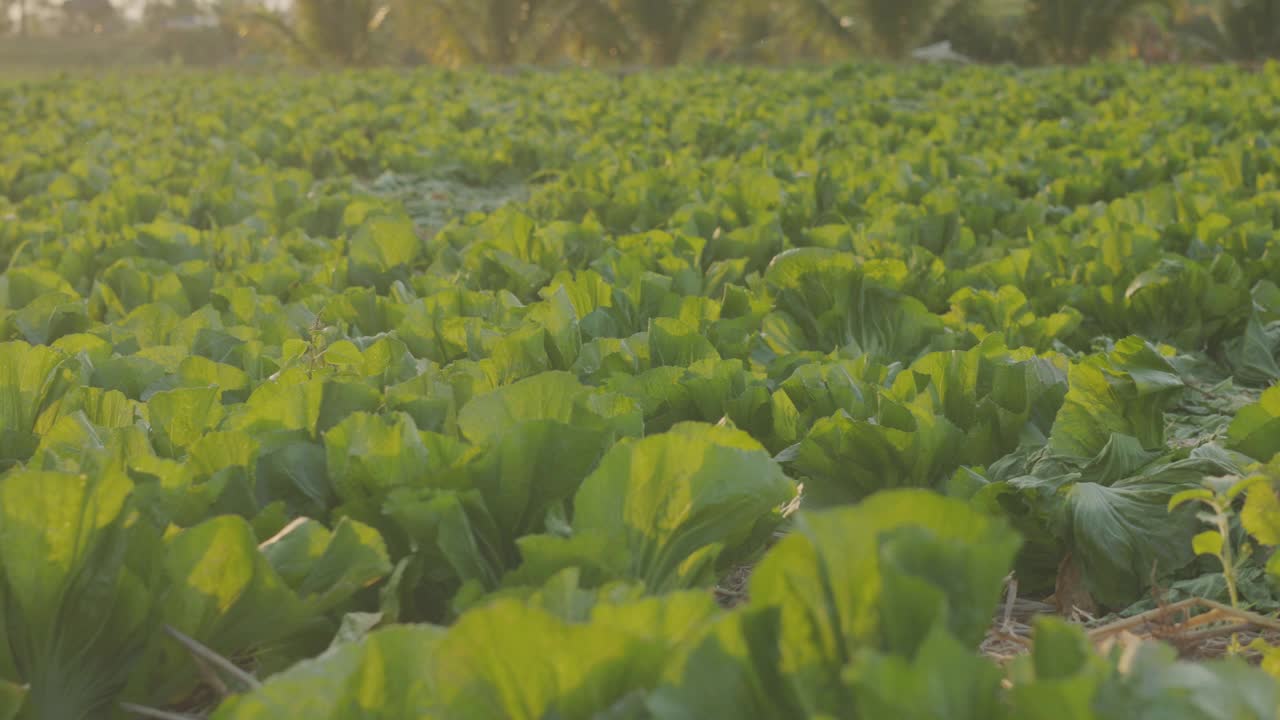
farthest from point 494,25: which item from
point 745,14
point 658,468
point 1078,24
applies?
point 658,468

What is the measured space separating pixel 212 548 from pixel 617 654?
0.51 m

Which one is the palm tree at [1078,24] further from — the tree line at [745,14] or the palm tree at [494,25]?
the palm tree at [494,25]

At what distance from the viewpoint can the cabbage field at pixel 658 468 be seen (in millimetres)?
828

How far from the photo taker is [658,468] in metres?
1.16

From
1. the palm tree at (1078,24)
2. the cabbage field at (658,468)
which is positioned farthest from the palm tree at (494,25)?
the cabbage field at (658,468)

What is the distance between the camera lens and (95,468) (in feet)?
4.07

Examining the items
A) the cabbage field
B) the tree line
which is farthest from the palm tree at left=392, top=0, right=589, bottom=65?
the cabbage field

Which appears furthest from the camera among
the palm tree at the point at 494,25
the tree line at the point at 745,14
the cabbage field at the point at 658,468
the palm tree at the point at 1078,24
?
the palm tree at the point at 494,25

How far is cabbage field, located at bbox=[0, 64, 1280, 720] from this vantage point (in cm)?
83

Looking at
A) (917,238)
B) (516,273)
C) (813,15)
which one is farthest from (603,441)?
(813,15)

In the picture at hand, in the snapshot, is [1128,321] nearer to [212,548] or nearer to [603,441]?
[603,441]

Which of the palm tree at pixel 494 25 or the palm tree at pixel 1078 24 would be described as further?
the palm tree at pixel 494 25

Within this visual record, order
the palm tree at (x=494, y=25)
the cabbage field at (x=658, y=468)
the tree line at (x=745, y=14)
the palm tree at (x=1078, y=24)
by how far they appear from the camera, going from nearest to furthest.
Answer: the cabbage field at (x=658, y=468) → the palm tree at (x=1078, y=24) → the tree line at (x=745, y=14) → the palm tree at (x=494, y=25)

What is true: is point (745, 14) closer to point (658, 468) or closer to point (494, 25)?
point (494, 25)
